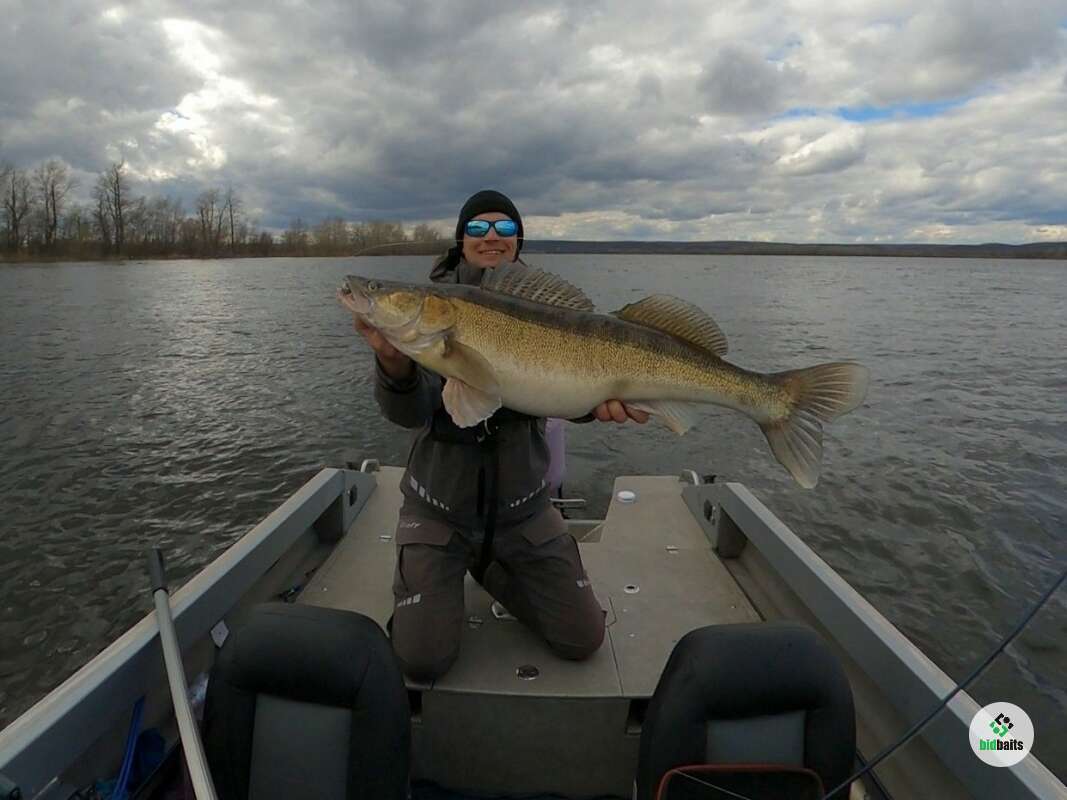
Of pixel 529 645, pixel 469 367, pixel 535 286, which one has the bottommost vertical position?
pixel 529 645

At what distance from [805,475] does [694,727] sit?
1379 millimetres

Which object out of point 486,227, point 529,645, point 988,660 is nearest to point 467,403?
point 529,645

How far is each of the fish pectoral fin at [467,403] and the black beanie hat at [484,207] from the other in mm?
1607

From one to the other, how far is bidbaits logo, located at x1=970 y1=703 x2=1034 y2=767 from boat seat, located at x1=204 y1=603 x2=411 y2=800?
2.06 meters

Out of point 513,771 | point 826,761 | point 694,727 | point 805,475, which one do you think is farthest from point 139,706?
point 805,475

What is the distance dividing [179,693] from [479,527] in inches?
68.9

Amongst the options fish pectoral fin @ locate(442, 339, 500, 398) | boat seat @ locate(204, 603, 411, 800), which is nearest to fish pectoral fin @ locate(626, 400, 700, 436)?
fish pectoral fin @ locate(442, 339, 500, 398)

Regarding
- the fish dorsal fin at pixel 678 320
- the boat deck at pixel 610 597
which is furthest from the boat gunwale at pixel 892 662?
the fish dorsal fin at pixel 678 320

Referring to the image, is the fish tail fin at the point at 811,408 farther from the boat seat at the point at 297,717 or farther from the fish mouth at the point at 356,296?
the boat seat at the point at 297,717

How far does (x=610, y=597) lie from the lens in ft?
14.2

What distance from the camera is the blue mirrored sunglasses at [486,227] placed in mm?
4492

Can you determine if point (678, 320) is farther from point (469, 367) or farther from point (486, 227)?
point (486, 227)

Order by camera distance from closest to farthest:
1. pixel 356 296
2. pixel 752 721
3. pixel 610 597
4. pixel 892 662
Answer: pixel 752 721, pixel 892 662, pixel 356 296, pixel 610 597

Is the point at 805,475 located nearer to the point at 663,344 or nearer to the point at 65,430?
the point at 663,344
